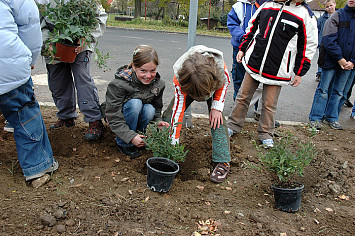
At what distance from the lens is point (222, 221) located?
2373 mm

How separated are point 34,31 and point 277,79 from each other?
8.80ft

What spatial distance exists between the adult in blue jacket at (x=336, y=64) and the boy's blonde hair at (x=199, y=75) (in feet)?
8.64

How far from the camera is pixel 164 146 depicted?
9.13 feet

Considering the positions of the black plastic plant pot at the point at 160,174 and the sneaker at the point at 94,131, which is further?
the sneaker at the point at 94,131

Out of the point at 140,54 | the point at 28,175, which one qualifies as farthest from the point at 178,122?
the point at 28,175

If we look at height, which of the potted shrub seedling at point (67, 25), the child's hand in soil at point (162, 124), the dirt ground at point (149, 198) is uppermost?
the potted shrub seedling at point (67, 25)

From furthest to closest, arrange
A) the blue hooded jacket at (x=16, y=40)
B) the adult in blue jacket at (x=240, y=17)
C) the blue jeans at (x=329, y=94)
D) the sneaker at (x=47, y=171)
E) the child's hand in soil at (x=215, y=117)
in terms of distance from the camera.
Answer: the blue jeans at (x=329, y=94)
the adult in blue jacket at (x=240, y=17)
the child's hand in soil at (x=215, y=117)
the sneaker at (x=47, y=171)
the blue hooded jacket at (x=16, y=40)

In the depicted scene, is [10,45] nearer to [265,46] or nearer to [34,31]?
[34,31]

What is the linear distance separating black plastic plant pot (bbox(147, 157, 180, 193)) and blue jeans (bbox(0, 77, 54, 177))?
0.95 m

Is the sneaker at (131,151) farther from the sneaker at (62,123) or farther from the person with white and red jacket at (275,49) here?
the person with white and red jacket at (275,49)

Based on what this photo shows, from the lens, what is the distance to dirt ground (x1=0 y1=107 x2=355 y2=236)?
2215 mm

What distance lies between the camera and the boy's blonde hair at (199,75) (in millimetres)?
2514

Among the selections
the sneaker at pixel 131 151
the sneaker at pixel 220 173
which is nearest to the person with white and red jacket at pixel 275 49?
the sneaker at pixel 220 173

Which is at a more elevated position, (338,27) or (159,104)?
(338,27)
